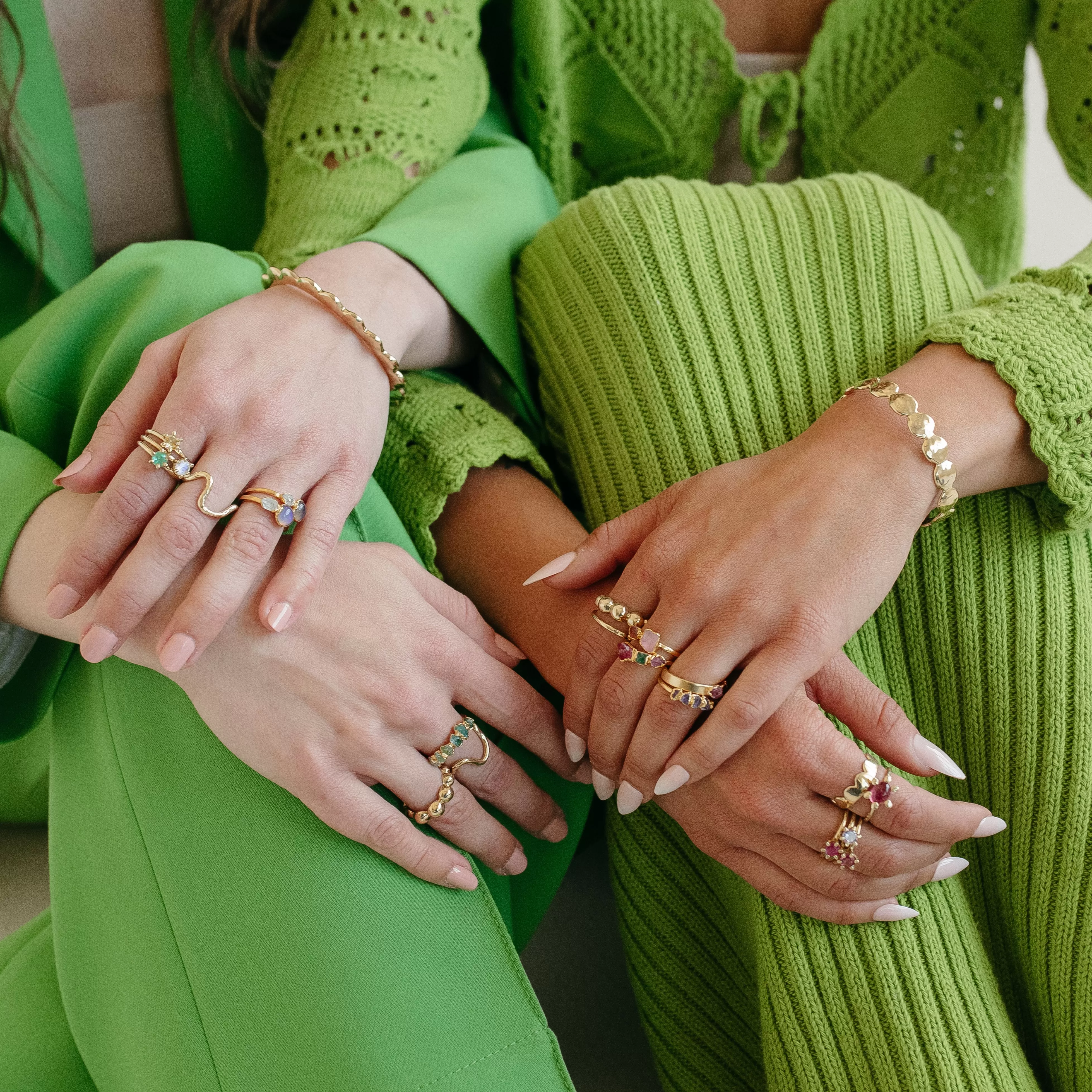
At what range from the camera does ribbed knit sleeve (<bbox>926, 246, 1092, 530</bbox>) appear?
0.53 metres

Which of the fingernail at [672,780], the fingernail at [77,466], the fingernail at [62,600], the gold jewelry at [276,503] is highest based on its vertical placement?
the fingernail at [77,466]

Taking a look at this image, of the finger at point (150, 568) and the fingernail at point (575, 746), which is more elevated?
the finger at point (150, 568)

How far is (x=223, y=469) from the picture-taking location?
51 cm

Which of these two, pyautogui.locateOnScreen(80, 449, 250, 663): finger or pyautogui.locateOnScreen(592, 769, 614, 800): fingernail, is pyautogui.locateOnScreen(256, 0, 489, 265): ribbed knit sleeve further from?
pyautogui.locateOnScreen(592, 769, 614, 800): fingernail

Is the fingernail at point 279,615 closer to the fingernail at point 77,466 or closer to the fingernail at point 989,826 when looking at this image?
the fingernail at point 77,466

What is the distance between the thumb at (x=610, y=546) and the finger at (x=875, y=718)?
0.46ft

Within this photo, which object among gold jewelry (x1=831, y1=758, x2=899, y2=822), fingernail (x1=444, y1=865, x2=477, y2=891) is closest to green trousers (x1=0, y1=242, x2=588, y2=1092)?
fingernail (x1=444, y1=865, x2=477, y2=891)

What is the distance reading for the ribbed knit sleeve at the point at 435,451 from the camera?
25.3 inches

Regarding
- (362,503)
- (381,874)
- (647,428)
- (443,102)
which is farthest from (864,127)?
(381,874)

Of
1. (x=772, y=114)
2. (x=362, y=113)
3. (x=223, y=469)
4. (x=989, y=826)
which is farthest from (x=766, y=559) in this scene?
(x=772, y=114)

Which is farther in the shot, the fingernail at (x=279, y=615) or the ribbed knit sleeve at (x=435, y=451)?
the ribbed knit sleeve at (x=435, y=451)

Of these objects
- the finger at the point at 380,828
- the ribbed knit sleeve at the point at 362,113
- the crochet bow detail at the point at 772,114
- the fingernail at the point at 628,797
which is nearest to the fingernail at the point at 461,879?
the finger at the point at 380,828

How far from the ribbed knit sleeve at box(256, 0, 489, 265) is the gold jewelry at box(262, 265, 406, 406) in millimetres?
200

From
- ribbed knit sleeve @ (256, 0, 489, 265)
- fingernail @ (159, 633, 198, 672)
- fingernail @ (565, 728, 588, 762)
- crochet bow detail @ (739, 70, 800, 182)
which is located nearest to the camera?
fingernail @ (159, 633, 198, 672)
